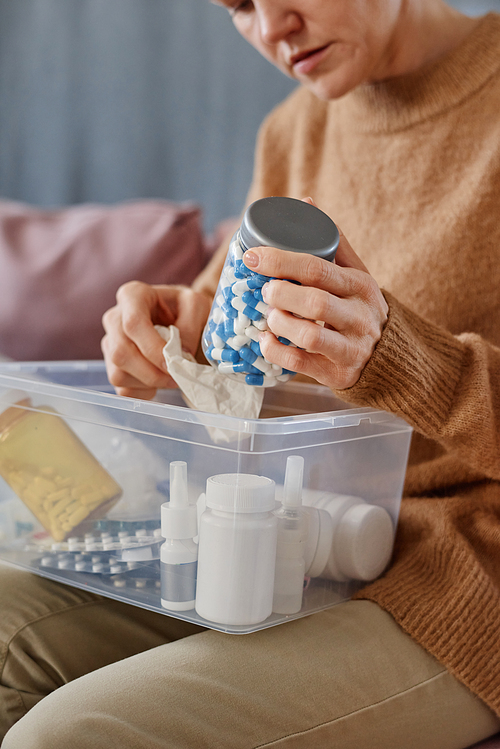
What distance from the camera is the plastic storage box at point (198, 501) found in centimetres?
50

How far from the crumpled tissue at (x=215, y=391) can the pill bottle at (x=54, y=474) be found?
12 cm

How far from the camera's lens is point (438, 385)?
55 centimetres

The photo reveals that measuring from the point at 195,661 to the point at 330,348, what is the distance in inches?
10.5

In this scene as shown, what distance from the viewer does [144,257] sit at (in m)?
1.13

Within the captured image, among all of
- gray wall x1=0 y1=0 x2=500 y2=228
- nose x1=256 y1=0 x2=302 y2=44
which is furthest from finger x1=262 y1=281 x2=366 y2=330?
gray wall x1=0 y1=0 x2=500 y2=228

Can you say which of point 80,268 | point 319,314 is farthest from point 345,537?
point 80,268

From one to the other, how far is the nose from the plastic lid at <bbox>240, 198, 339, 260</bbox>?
0.97 ft

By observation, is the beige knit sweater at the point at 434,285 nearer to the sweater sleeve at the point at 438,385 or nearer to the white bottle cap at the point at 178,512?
the sweater sleeve at the point at 438,385

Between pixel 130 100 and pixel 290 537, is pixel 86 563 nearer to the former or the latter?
pixel 290 537

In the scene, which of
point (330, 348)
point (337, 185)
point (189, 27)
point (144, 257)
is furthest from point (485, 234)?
point (189, 27)

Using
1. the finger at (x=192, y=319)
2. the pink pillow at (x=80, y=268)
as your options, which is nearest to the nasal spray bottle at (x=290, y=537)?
the finger at (x=192, y=319)

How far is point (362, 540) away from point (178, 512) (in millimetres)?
176

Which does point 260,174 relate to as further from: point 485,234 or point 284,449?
point 284,449

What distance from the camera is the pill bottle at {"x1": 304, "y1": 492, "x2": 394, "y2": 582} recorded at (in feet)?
1.81
